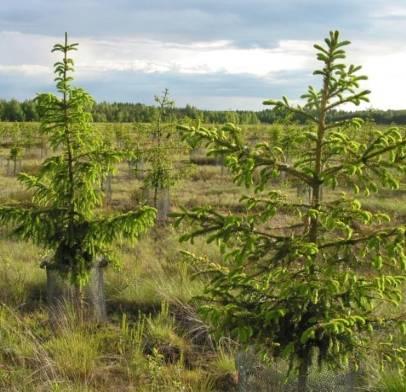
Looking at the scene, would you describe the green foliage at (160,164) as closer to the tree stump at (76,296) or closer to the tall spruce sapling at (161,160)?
the tall spruce sapling at (161,160)

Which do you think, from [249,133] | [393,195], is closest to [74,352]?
[393,195]

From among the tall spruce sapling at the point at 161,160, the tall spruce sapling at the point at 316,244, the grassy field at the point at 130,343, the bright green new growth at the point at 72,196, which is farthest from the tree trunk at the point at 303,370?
the tall spruce sapling at the point at 161,160

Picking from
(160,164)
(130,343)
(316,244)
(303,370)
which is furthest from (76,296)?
(160,164)

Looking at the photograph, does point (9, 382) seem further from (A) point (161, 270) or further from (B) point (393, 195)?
(B) point (393, 195)

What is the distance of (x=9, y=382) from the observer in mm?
4820

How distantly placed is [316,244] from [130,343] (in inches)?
120

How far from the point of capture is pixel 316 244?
360cm

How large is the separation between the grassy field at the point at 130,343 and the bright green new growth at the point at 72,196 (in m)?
0.66

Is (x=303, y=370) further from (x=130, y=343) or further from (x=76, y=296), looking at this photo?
(x=76, y=296)

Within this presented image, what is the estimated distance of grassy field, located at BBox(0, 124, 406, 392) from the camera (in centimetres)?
474

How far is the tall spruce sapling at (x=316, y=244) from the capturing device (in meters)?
3.30

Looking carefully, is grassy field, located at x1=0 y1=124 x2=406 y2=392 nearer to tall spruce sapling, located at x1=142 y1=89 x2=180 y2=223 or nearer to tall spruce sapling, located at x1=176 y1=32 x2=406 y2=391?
tall spruce sapling, located at x1=176 y1=32 x2=406 y2=391

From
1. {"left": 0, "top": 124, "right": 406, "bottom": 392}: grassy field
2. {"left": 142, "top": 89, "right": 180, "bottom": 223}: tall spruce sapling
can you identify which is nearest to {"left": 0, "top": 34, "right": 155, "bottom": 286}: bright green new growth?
{"left": 0, "top": 124, "right": 406, "bottom": 392}: grassy field

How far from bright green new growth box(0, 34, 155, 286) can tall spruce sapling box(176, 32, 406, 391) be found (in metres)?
2.59
